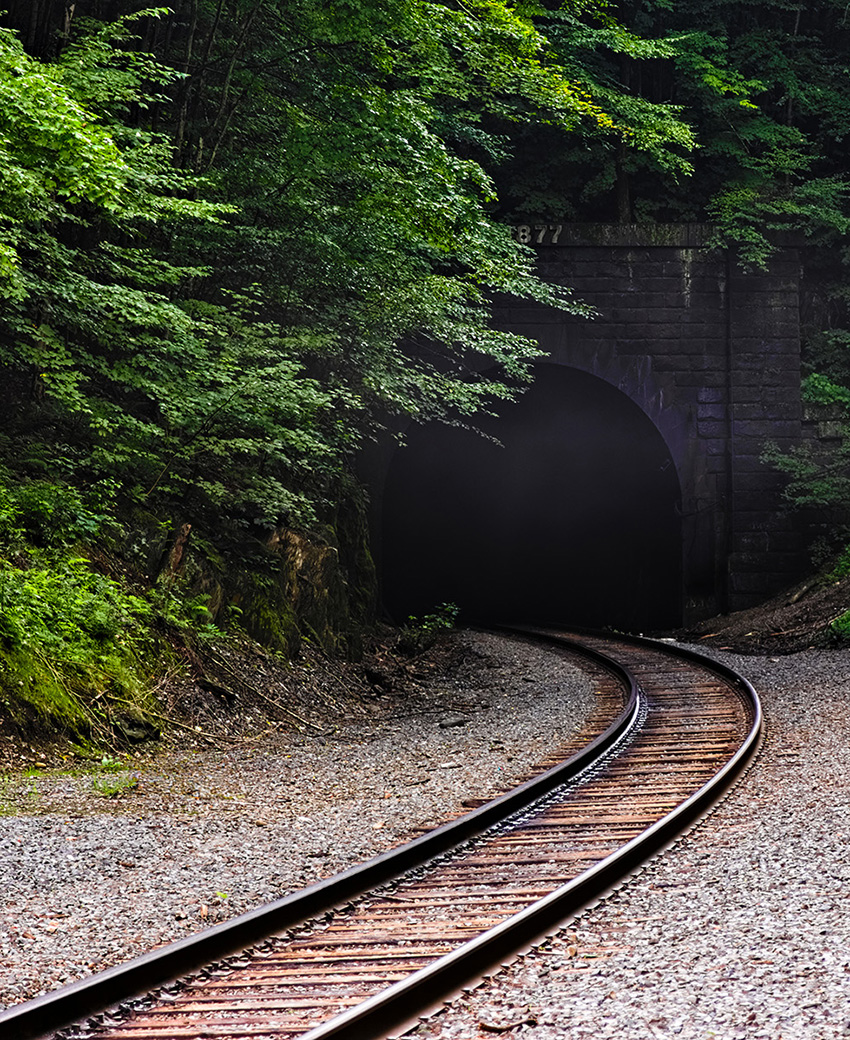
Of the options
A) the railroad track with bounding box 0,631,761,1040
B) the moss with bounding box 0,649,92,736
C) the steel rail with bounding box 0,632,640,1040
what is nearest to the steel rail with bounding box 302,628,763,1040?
the railroad track with bounding box 0,631,761,1040

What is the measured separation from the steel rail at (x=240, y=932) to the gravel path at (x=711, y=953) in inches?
28.1

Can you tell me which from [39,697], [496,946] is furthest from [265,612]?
[496,946]

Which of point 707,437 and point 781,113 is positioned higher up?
point 781,113

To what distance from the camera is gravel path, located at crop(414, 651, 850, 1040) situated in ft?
10.8

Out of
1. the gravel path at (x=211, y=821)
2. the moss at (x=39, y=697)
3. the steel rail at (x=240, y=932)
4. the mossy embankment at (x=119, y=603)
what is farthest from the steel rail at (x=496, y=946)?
the moss at (x=39, y=697)

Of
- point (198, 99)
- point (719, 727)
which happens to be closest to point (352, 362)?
point (198, 99)

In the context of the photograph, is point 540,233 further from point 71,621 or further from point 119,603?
point 71,621

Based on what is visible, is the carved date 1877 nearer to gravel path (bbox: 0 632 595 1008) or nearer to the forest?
the forest

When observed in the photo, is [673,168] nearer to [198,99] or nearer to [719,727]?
[198,99]

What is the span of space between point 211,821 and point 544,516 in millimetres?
22880

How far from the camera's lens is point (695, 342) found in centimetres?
2136

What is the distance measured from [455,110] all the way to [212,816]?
554 inches

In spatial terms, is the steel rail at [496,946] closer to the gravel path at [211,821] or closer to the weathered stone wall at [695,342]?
the gravel path at [211,821]

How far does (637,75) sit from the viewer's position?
2270cm
